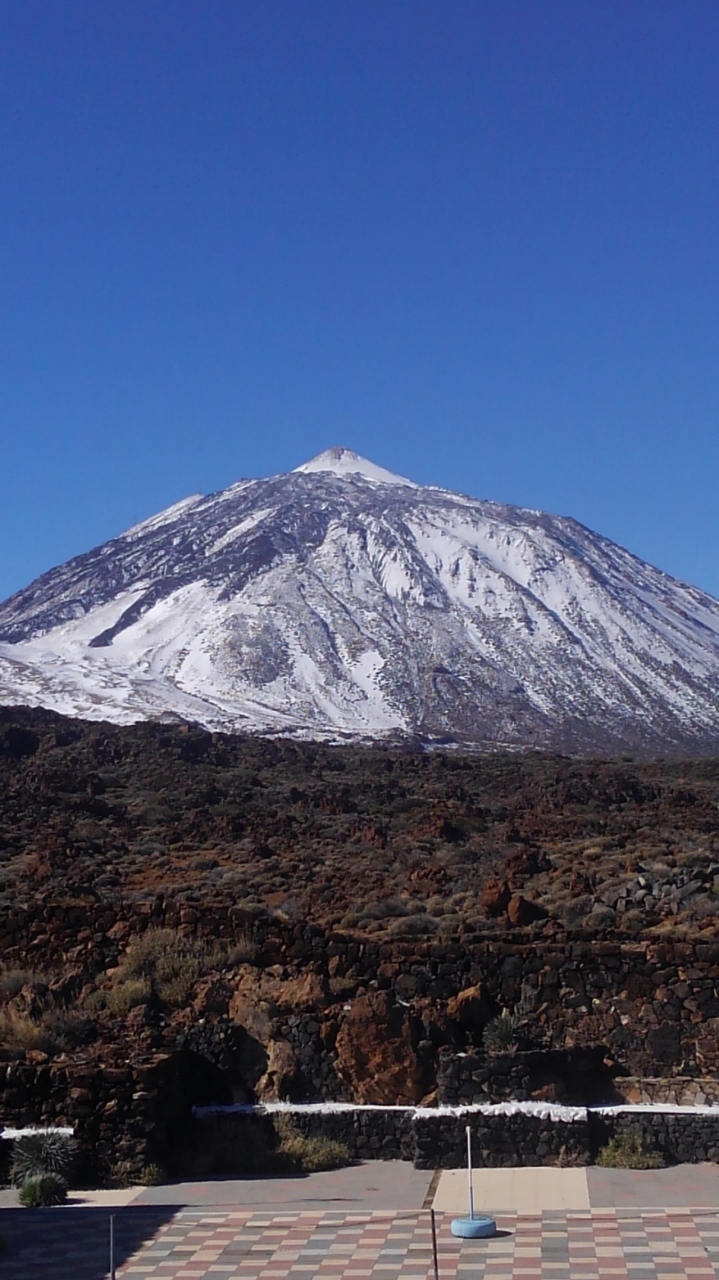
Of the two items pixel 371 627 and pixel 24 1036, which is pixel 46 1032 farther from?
pixel 371 627

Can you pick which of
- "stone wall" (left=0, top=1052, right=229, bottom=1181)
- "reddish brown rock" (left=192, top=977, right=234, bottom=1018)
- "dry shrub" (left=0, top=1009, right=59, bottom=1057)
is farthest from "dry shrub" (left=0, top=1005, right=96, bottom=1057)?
"reddish brown rock" (left=192, top=977, right=234, bottom=1018)

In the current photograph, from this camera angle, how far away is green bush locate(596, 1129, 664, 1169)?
10320mm

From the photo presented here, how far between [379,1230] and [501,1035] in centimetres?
333

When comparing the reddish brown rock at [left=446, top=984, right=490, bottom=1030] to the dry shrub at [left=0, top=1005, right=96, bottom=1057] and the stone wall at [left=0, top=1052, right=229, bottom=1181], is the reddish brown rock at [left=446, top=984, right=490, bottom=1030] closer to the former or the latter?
the stone wall at [left=0, top=1052, right=229, bottom=1181]

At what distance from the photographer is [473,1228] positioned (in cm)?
862

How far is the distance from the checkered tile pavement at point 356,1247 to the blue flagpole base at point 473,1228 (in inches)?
2.7

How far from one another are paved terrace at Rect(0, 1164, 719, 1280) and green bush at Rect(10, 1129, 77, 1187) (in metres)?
0.20

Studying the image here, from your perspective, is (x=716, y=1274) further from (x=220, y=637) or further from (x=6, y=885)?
(x=220, y=637)

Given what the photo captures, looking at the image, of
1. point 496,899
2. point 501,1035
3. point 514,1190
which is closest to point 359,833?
point 496,899

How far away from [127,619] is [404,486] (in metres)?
48.8

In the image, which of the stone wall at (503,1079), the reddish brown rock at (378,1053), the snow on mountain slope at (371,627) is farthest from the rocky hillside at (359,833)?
the snow on mountain slope at (371,627)

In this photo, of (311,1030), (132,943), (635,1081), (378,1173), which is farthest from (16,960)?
(635,1081)

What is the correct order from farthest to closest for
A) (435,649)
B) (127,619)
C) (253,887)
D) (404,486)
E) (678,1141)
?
1. (404,486)
2. (127,619)
3. (435,649)
4. (253,887)
5. (678,1141)

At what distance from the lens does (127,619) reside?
10650cm
